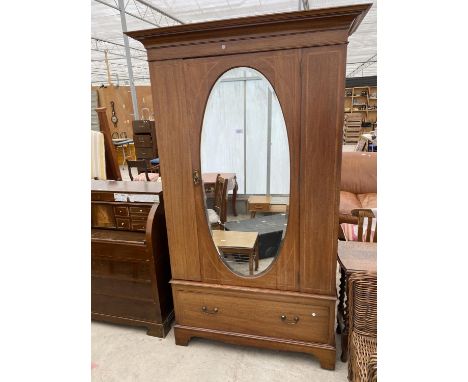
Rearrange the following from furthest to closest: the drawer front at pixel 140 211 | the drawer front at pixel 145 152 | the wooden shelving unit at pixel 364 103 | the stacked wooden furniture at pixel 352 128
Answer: the wooden shelving unit at pixel 364 103 → the stacked wooden furniture at pixel 352 128 → the drawer front at pixel 145 152 → the drawer front at pixel 140 211

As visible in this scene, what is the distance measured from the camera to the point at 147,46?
63.4 inches

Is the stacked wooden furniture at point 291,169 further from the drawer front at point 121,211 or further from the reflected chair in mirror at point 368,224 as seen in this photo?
the reflected chair in mirror at point 368,224

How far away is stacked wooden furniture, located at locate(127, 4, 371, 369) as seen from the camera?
4.58 feet

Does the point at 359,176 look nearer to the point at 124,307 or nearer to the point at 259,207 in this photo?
the point at 259,207

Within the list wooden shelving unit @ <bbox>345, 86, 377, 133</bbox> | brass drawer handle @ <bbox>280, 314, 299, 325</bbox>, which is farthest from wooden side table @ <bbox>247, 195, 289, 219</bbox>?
wooden shelving unit @ <bbox>345, 86, 377, 133</bbox>

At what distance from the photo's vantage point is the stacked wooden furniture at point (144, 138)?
21.0 feet

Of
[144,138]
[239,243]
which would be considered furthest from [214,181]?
[144,138]

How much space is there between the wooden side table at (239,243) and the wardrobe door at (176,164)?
0.49 ft

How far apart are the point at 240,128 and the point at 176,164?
42 cm

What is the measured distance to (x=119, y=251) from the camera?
205cm

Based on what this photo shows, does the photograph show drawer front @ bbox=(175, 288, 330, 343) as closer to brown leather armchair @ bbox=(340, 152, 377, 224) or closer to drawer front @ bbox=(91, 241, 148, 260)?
drawer front @ bbox=(91, 241, 148, 260)

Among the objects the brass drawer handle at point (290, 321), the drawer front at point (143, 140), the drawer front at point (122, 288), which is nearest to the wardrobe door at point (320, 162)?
the brass drawer handle at point (290, 321)

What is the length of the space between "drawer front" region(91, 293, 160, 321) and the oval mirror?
75 centimetres
